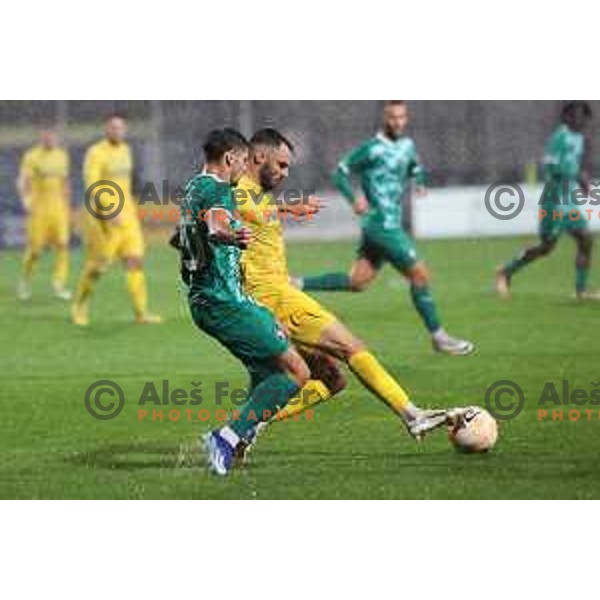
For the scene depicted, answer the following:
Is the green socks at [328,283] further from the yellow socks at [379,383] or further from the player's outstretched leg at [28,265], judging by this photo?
the player's outstretched leg at [28,265]

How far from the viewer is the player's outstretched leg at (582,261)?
998 centimetres

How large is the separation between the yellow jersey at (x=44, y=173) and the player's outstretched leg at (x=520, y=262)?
2515 millimetres

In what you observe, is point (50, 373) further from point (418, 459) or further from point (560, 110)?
point (560, 110)

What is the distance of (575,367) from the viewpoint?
360 inches

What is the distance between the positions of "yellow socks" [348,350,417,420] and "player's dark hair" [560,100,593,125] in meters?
1.76

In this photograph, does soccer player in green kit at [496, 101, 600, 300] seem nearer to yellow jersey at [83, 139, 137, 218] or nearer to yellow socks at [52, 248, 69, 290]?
yellow jersey at [83, 139, 137, 218]

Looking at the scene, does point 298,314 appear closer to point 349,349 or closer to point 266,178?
point 349,349

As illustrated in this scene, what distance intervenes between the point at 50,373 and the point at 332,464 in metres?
1.86

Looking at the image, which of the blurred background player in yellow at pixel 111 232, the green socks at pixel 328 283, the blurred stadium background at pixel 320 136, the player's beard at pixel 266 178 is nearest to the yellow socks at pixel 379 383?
the player's beard at pixel 266 178

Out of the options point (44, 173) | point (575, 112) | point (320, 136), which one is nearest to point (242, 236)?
point (320, 136)

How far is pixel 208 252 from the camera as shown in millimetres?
7871

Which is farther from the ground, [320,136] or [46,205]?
[320,136]

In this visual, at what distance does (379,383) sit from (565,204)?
2.61 m

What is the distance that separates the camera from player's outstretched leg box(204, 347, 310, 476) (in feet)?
26.1
